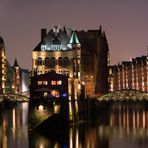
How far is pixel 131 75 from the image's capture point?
6038 inches

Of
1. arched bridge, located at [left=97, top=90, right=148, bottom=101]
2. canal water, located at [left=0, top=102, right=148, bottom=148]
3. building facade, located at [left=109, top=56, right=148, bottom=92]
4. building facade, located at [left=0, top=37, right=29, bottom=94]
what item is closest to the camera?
canal water, located at [left=0, top=102, right=148, bottom=148]

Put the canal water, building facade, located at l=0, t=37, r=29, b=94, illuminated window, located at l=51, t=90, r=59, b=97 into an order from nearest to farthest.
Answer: the canal water < illuminated window, located at l=51, t=90, r=59, b=97 < building facade, located at l=0, t=37, r=29, b=94

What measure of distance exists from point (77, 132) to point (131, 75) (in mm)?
83163

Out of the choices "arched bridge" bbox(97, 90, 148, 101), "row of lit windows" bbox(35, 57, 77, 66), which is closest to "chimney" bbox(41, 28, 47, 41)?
"row of lit windows" bbox(35, 57, 77, 66)

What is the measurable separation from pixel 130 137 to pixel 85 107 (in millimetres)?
17601

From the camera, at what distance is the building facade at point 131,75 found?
144m

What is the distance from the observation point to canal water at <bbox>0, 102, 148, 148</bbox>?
210 ft

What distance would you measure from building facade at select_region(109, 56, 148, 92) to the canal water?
52563 mm

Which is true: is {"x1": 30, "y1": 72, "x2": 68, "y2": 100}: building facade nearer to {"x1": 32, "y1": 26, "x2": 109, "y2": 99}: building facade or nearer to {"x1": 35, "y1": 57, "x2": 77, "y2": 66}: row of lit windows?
{"x1": 32, "y1": 26, "x2": 109, "y2": 99}: building facade

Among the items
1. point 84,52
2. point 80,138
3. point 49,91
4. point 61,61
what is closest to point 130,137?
point 80,138

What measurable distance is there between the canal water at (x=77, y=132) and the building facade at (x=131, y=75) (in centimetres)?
5256

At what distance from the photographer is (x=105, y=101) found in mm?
112875

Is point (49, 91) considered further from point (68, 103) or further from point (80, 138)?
point (80, 138)

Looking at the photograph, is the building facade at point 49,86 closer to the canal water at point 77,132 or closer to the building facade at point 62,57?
the canal water at point 77,132
